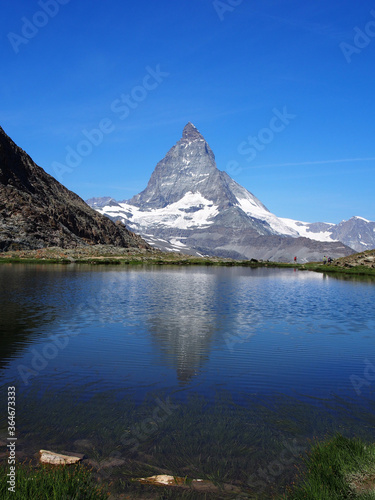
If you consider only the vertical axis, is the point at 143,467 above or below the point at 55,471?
below

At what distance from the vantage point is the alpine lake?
38.7 ft

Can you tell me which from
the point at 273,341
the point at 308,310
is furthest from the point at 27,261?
the point at 273,341

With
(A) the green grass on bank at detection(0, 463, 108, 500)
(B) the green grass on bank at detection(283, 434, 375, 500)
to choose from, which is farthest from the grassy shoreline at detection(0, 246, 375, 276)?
(A) the green grass on bank at detection(0, 463, 108, 500)

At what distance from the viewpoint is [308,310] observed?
45.8 m

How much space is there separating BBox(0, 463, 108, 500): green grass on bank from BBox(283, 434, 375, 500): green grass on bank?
4519 millimetres

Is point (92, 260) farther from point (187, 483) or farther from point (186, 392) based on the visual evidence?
point (187, 483)

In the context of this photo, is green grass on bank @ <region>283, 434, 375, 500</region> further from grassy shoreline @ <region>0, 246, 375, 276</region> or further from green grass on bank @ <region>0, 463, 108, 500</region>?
grassy shoreline @ <region>0, 246, 375, 276</region>

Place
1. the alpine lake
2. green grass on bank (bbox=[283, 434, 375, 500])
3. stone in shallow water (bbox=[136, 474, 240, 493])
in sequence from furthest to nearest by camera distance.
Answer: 1. the alpine lake
2. stone in shallow water (bbox=[136, 474, 240, 493])
3. green grass on bank (bbox=[283, 434, 375, 500])

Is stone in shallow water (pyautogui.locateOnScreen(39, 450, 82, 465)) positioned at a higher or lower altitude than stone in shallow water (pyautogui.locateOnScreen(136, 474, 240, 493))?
higher

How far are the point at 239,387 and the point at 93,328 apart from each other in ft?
51.4

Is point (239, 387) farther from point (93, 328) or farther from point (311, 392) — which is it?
point (93, 328)

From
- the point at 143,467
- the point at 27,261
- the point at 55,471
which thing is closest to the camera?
the point at 55,471

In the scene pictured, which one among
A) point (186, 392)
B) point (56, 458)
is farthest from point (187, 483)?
point (186, 392)

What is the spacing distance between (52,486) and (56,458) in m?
2.41
